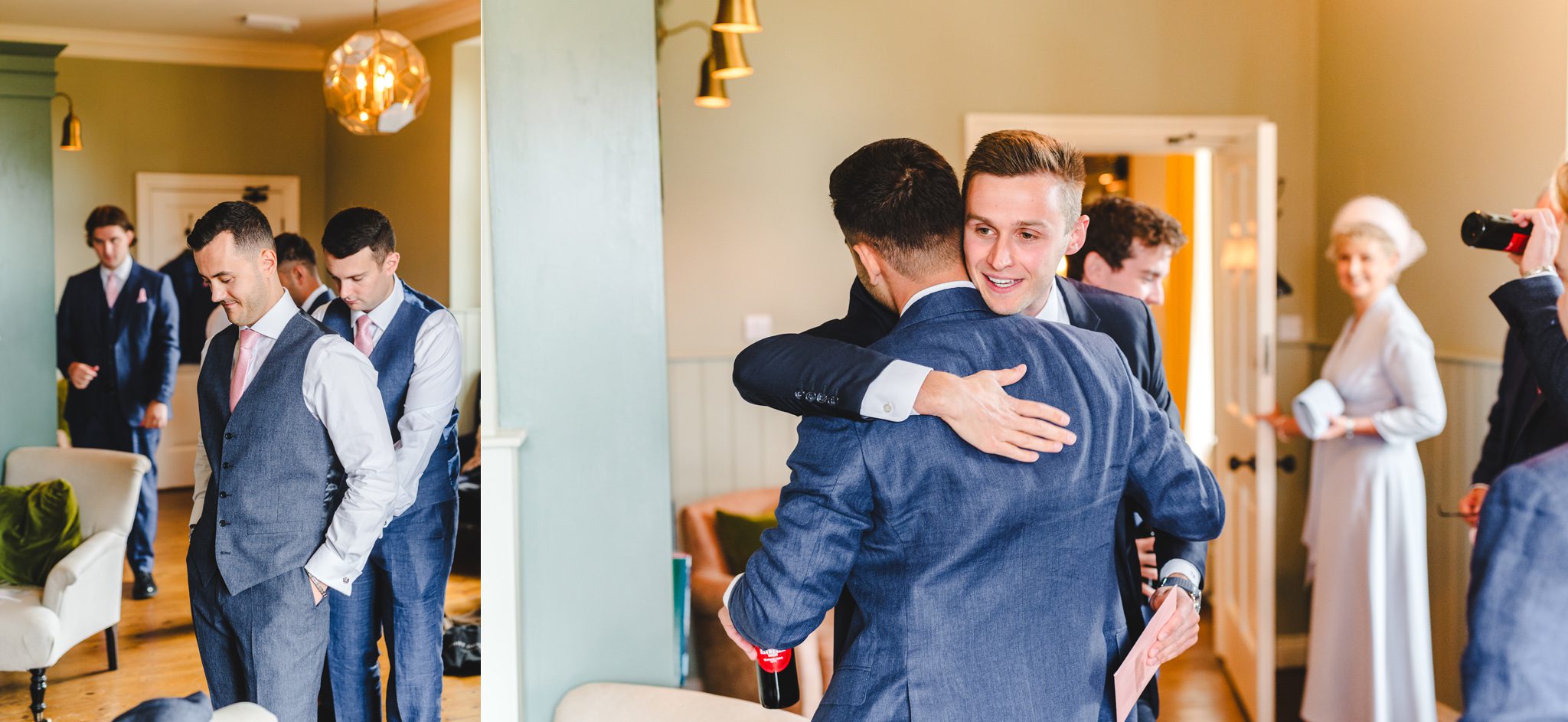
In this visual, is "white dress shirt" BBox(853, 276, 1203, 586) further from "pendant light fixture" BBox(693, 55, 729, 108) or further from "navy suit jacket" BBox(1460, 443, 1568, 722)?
"pendant light fixture" BBox(693, 55, 729, 108)

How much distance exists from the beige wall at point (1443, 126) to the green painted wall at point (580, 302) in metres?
2.55

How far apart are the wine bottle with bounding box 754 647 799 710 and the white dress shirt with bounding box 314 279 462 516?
74 centimetres

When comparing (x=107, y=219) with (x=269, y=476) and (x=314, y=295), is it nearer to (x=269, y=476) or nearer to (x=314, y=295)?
(x=314, y=295)

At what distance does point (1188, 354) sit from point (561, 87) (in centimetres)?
441

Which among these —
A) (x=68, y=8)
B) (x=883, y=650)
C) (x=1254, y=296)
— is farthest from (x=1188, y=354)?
(x=68, y=8)

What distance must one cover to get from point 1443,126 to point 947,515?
126 inches

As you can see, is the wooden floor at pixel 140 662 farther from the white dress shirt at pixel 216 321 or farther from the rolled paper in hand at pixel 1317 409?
the rolled paper in hand at pixel 1317 409

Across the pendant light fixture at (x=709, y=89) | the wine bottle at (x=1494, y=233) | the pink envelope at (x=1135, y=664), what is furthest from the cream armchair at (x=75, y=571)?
the pendant light fixture at (x=709, y=89)

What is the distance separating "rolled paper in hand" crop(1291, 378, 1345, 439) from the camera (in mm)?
3266

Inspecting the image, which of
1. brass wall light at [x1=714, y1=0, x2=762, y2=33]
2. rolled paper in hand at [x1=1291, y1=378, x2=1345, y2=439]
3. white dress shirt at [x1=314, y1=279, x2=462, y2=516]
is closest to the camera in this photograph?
white dress shirt at [x1=314, y1=279, x2=462, y2=516]

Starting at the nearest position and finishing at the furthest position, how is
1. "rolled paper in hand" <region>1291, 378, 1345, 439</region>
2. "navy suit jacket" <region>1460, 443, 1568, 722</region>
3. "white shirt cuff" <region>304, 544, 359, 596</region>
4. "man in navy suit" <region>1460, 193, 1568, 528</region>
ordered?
1. "navy suit jacket" <region>1460, 443, 1568, 722</region>
2. "white shirt cuff" <region>304, 544, 359, 596</region>
3. "man in navy suit" <region>1460, 193, 1568, 528</region>
4. "rolled paper in hand" <region>1291, 378, 1345, 439</region>

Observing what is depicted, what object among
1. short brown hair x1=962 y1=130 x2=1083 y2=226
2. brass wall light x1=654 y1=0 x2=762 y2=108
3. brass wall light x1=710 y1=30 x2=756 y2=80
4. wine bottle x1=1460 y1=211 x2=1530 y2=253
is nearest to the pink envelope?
short brown hair x1=962 y1=130 x2=1083 y2=226

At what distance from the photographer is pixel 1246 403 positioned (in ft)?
12.4

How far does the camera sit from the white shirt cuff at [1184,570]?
1.47 metres
